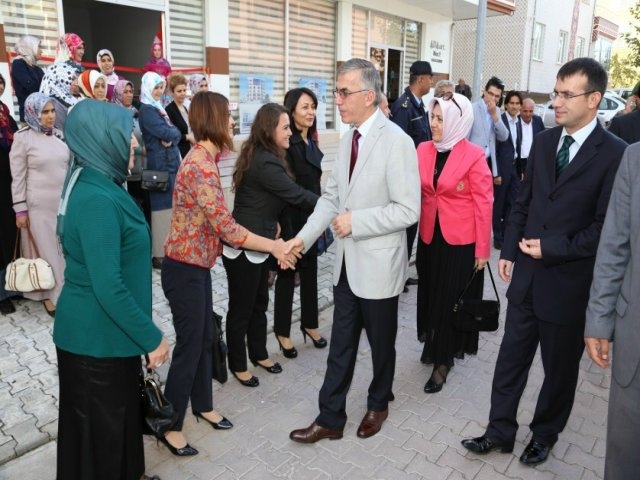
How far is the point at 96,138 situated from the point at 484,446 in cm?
268

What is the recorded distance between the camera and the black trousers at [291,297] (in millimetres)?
4324

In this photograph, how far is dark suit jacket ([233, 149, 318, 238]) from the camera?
11.8ft

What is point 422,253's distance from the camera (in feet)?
13.4

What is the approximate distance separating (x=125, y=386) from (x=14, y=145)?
326cm

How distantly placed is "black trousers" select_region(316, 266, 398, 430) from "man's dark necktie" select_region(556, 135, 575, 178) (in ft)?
3.78

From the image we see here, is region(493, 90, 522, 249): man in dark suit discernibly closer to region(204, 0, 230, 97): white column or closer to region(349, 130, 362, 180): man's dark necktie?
region(349, 130, 362, 180): man's dark necktie

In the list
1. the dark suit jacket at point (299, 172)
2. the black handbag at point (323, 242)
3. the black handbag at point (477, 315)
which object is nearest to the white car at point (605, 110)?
the black handbag at point (323, 242)

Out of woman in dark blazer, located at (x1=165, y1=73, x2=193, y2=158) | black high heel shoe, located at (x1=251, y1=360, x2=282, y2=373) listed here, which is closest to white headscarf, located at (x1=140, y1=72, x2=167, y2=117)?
woman in dark blazer, located at (x1=165, y1=73, x2=193, y2=158)

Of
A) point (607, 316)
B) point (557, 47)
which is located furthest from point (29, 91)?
point (557, 47)

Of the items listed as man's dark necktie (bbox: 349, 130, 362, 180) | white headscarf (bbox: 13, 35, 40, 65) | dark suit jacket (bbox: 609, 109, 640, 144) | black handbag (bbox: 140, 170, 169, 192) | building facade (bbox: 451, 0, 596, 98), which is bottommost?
black handbag (bbox: 140, 170, 169, 192)

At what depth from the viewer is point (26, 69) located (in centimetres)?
612

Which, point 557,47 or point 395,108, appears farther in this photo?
point 557,47

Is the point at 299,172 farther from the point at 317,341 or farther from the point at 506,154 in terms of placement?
the point at 506,154

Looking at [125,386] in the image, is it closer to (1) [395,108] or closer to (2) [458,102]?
(2) [458,102]
